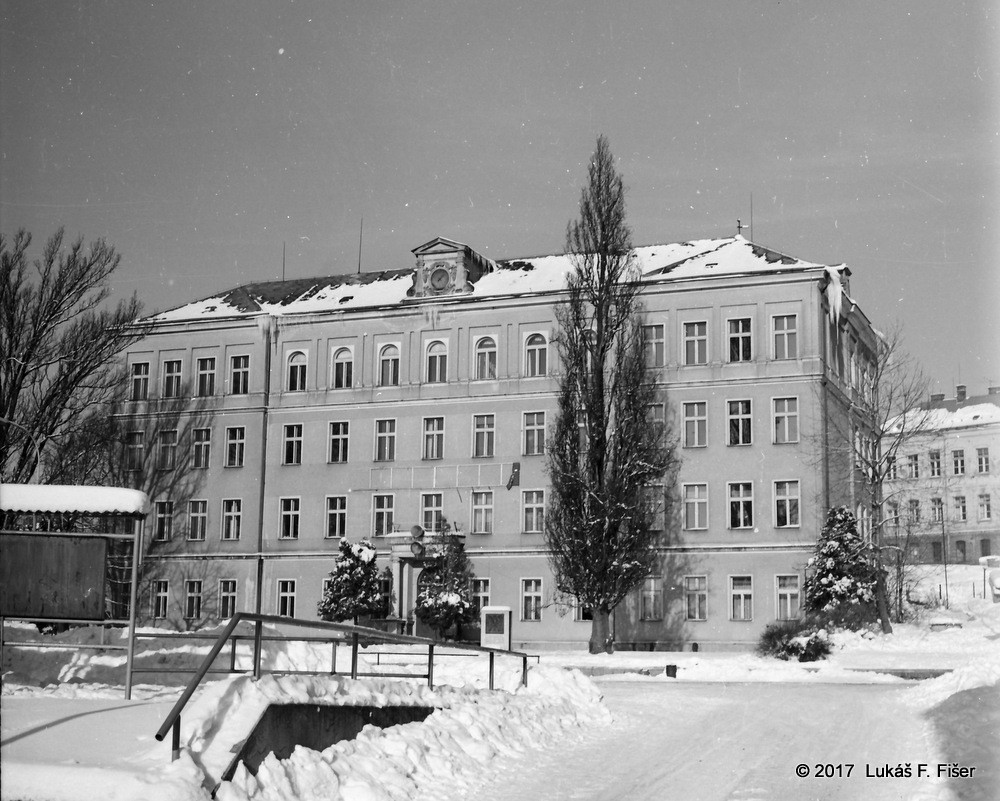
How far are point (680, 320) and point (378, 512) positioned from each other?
13.0 metres

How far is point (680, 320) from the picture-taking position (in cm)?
4441

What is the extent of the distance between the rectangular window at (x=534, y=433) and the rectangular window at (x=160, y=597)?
49.8 ft

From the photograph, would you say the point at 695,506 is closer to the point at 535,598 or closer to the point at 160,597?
the point at 535,598

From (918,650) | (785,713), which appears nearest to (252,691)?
(785,713)

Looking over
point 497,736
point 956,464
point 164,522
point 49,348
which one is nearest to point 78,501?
point 497,736

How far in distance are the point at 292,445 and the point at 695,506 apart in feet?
52.0

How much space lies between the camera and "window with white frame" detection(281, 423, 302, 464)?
49.2 meters

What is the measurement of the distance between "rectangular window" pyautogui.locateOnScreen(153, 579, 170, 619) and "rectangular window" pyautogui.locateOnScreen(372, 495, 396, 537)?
29.4 ft

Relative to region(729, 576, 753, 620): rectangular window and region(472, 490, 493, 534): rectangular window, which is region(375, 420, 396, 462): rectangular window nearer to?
region(472, 490, 493, 534): rectangular window

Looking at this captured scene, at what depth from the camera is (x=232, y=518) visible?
49.5 metres

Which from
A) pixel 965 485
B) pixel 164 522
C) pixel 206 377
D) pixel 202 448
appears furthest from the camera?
pixel 965 485

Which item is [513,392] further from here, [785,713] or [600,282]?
[785,713]

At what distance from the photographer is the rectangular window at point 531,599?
4425 centimetres

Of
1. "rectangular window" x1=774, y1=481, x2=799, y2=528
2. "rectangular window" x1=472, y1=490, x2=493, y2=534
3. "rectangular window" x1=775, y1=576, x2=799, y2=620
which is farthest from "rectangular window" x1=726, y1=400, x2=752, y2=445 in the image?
"rectangular window" x1=472, y1=490, x2=493, y2=534
